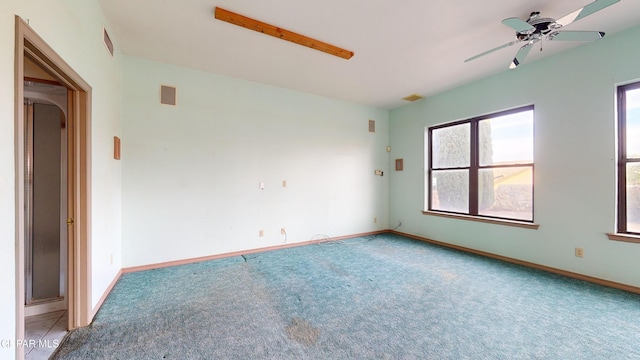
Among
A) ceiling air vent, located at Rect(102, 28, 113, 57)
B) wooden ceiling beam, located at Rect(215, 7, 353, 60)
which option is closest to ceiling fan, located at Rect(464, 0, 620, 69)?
wooden ceiling beam, located at Rect(215, 7, 353, 60)

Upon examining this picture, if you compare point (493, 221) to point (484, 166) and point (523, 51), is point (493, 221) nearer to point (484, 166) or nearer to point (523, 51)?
point (484, 166)

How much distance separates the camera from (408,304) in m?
2.41

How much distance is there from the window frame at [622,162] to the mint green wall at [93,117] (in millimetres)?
5115

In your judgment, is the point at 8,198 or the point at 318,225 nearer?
the point at 8,198

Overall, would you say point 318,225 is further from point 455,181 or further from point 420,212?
point 455,181

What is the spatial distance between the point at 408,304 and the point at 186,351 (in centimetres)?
194

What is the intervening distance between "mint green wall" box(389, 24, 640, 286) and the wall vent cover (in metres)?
4.68

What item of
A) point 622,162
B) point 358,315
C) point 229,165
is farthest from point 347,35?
point 622,162

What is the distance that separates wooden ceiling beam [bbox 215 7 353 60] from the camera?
244cm

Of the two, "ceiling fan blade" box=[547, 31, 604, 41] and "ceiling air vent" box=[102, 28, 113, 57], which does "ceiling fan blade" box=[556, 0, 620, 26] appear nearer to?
"ceiling fan blade" box=[547, 31, 604, 41]

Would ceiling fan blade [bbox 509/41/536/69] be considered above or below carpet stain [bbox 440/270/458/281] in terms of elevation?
above

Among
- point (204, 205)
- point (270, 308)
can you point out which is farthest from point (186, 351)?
point (204, 205)

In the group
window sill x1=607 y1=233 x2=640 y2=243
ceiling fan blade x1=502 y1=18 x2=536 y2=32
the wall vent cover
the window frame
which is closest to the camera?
Result: ceiling fan blade x1=502 y1=18 x2=536 y2=32

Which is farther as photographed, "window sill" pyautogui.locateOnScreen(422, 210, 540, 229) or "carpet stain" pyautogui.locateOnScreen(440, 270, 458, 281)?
"window sill" pyautogui.locateOnScreen(422, 210, 540, 229)
